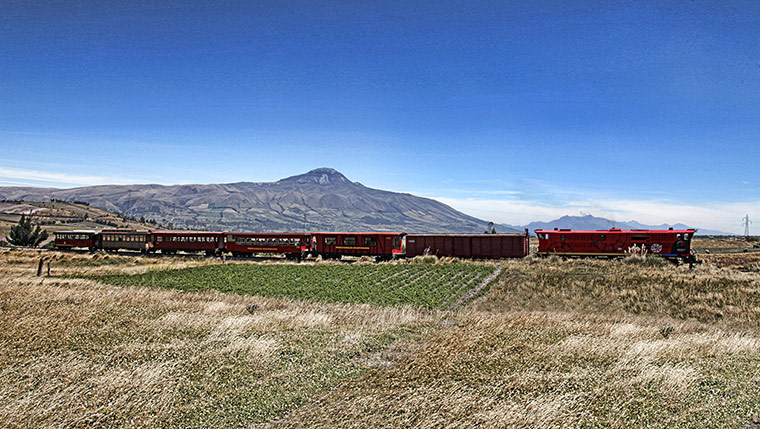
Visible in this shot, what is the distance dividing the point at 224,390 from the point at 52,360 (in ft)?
15.7

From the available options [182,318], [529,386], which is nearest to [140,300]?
[182,318]

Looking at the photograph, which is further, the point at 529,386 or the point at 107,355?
the point at 107,355

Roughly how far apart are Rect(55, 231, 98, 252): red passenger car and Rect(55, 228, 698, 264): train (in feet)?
60.7

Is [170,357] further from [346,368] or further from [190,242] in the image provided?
[190,242]

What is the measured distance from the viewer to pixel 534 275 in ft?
120

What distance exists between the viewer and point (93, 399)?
863 centimetres

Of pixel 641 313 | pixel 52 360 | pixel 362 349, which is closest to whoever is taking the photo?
pixel 52 360

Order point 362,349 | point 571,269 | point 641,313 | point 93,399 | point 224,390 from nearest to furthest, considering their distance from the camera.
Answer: point 93,399 → point 224,390 → point 362,349 → point 641,313 → point 571,269

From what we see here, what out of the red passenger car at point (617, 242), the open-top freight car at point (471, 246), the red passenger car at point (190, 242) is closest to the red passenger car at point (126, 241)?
the red passenger car at point (190, 242)

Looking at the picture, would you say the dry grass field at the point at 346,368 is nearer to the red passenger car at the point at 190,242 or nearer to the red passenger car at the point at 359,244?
the red passenger car at the point at 359,244

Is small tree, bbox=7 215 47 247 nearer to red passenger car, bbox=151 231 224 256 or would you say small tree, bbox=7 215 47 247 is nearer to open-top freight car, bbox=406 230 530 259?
red passenger car, bbox=151 231 224 256

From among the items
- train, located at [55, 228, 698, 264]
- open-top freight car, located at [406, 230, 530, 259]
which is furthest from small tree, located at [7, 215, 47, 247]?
open-top freight car, located at [406, 230, 530, 259]

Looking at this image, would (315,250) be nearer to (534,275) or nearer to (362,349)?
(534,275)

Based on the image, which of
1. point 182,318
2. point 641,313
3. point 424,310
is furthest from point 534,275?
point 182,318
